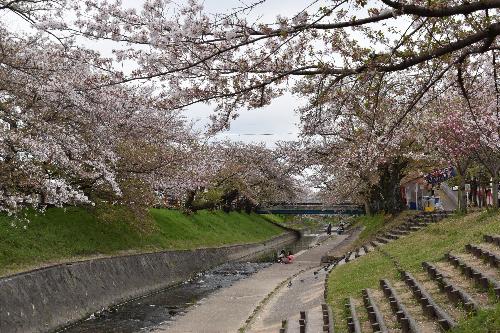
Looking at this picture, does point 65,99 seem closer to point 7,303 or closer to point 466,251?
point 7,303

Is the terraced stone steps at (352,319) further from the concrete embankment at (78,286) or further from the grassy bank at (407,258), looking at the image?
the concrete embankment at (78,286)

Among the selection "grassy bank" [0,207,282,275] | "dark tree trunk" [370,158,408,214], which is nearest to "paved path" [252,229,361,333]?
"grassy bank" [0,207,282,275]

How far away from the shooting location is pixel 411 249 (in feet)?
63.0

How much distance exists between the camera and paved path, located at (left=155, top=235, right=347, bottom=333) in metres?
15.5

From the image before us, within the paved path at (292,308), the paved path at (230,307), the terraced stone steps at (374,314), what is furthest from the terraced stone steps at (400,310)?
the paved path at (230,307)

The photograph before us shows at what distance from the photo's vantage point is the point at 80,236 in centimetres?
2181

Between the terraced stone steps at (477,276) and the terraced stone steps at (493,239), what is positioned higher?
the terraced stone steps at (493,239)

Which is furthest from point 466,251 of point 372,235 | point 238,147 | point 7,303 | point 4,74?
point 238,147

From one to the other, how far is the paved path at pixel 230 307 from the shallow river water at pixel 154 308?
59 centimetres

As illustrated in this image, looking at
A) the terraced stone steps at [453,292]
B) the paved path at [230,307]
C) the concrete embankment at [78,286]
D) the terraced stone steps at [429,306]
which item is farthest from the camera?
the paved path at [230,307]

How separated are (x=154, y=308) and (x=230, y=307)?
8.89 feet

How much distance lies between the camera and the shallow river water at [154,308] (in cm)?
1577

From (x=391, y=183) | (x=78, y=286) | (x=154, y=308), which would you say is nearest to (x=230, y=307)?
(x=154, y=308)

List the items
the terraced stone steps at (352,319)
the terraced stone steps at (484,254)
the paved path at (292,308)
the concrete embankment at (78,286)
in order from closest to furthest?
the terraced stone steps at (352,319), the terraced stone steps at (484,254), the paved path at (292,308), the concrete embankment at (78,286)
